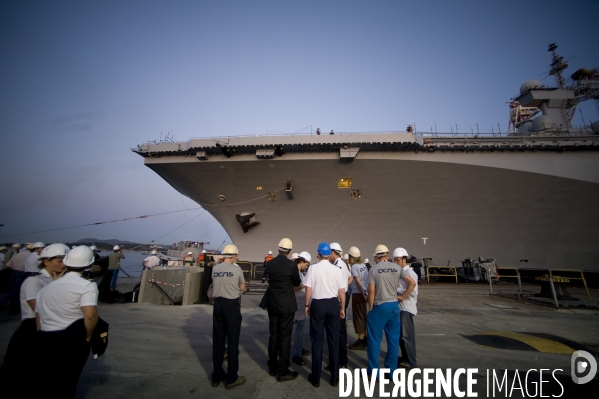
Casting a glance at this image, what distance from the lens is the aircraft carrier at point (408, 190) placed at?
1438 centimetres

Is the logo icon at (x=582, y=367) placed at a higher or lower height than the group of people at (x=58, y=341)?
lower

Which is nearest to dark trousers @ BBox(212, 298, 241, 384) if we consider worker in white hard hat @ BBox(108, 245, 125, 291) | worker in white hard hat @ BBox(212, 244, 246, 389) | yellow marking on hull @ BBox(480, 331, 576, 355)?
worker in white hard hat @ BBox(212, 244, 246, 389)

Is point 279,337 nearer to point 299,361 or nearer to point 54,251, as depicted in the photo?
point 299,361

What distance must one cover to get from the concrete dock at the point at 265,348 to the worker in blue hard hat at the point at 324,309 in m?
0.25

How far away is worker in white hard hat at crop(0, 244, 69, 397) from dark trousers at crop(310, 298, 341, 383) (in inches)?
107

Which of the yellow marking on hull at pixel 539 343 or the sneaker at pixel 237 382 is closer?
the sneaker at pixel 237 382

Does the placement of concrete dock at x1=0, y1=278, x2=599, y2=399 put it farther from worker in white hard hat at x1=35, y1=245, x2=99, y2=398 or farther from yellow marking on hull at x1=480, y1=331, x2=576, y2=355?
worker in white hard hat at x1=35, y1=245, x2=99, y2=398

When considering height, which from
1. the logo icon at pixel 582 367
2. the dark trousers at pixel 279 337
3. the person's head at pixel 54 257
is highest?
the person's head at pixel 54 257

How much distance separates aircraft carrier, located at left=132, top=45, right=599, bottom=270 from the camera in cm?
1438

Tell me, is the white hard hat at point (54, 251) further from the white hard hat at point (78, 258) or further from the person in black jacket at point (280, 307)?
the person in black jacket at point (280, 307)

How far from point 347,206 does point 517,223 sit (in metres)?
9.72

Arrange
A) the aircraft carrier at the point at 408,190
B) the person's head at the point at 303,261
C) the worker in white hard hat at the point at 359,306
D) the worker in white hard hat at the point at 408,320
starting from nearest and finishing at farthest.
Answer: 1. the worker in white hard hat at the point at 408,320
2. the person's head at the point at 303,261
3. the worker in white hard hat at the point at 359,306
4. the aircraft carrier at the point at 408,190

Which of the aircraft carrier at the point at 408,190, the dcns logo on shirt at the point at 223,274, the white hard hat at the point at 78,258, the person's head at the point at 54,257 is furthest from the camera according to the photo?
the aircraft carrier at the point at 408,190

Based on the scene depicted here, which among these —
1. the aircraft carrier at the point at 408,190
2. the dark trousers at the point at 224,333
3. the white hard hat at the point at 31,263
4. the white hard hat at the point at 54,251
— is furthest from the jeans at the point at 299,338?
the aircraft carrier at the point at 408,190
